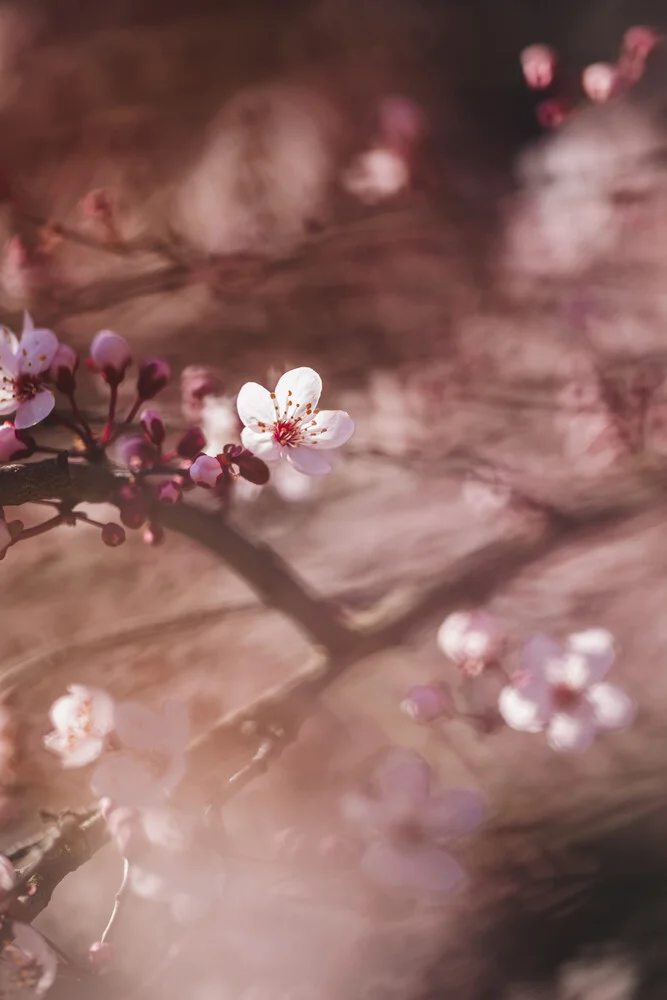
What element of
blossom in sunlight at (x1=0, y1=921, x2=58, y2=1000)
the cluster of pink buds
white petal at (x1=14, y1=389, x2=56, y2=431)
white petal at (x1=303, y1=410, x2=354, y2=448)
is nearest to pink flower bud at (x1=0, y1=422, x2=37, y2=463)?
white petal at (x1=14, y1=389, x2=56, y2=431)

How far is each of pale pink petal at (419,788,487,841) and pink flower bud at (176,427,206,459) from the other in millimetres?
420

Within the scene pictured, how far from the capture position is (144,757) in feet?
2.09

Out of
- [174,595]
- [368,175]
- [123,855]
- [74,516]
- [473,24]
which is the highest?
[473,24]

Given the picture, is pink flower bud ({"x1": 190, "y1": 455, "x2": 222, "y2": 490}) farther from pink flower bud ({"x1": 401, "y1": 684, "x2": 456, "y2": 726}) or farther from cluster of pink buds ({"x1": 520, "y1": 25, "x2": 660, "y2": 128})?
cluster of pink buds ({"x1": 520, "y1": 25, "x2": 660, "y2": 128})

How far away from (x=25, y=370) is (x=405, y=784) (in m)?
0.51

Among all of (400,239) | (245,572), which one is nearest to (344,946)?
(245,572)

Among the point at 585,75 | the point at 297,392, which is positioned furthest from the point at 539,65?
the point at 297,392

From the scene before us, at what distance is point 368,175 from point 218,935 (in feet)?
2.67

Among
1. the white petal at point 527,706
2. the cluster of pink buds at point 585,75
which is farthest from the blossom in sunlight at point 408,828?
the cluster of pink buds at point 585,75

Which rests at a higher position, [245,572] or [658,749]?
[245,572]

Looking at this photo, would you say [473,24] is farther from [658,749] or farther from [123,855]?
[123,855]

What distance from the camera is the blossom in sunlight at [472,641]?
716 millimetres

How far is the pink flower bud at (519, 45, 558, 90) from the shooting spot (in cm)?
76

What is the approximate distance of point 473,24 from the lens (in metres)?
0.77
